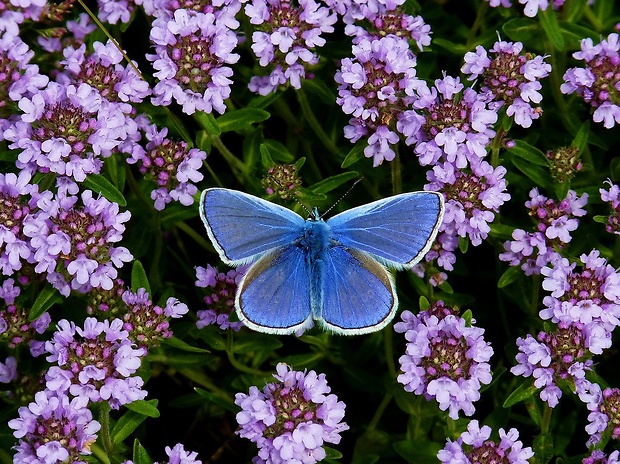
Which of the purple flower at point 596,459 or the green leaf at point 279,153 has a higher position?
the green leaf at point 279,153

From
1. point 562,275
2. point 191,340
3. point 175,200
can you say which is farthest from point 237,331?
point 562,275

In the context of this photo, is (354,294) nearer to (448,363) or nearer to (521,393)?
(448,363)

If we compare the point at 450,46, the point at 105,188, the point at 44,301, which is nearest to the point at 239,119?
the point at 105,188

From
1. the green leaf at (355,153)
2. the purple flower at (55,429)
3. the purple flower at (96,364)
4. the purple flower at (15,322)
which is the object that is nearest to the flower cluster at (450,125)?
the green leaf at (355,153)

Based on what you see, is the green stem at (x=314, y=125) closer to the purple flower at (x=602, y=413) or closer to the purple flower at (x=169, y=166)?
the purple flower at (x=169, y=166)

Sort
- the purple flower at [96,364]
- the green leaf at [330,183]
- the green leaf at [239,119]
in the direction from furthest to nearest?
the green leaf at [239,119]
the green leaf at [330,183]
the purple flower at [96,364]

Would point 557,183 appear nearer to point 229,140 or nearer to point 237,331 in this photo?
point 237,331
